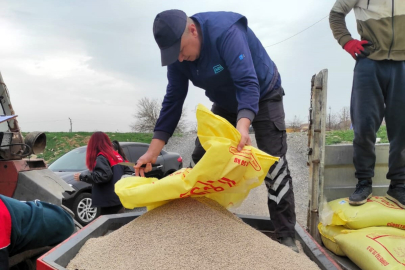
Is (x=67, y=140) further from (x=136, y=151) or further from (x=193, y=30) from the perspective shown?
(x=193, y=30)

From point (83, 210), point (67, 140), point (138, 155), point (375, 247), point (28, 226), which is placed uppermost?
point (28, 226)

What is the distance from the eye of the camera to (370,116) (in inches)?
101

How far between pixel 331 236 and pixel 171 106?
62.0 inches

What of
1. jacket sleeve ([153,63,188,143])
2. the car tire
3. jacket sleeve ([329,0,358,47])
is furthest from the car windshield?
jacket sleeve ([329,0,358,47])

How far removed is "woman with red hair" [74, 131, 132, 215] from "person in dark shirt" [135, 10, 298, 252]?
6.97 ft

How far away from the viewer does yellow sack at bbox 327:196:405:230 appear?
2.27 metres

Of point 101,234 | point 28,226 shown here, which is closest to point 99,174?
point 101,234

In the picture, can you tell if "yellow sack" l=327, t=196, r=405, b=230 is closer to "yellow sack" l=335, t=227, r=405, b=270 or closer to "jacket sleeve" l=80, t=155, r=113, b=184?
"yellow sack" l=335, t=227, r=405, b=270

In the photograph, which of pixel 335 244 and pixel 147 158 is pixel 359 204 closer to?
pixel 335 244

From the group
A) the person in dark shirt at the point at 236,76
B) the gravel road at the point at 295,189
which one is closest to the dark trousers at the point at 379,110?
the person in dark shirt at the point at 236,76

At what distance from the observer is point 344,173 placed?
281cm

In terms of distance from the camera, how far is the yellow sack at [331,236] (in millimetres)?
2366

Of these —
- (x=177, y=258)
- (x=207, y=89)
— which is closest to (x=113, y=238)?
(x=177, y=258)

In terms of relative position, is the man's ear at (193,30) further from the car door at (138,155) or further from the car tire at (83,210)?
the car door at (138,155)
